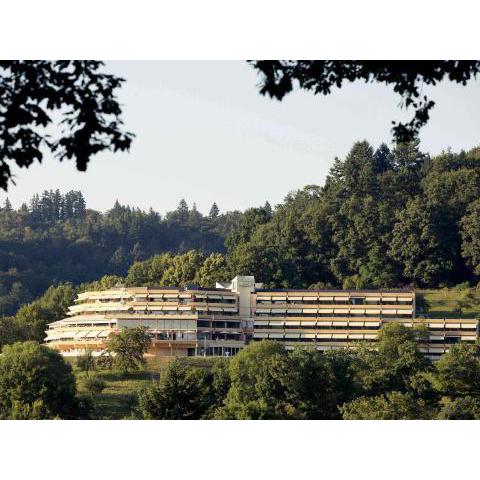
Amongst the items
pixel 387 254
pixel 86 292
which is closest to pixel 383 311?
pixel 387 254

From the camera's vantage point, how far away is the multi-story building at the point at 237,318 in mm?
85812

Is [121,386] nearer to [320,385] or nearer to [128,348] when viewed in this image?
[128,348]

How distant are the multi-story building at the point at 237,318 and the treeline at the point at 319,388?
14.0m

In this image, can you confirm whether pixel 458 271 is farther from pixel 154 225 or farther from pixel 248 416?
pixel 248 416

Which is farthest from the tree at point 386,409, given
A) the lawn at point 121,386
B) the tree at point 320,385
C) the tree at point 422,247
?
the tree at point 422,247

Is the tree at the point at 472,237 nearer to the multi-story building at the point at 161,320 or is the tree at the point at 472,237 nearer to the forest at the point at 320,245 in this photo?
the forest at the point at 320,245

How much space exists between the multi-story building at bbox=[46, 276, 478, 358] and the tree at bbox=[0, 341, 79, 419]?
19.1 m

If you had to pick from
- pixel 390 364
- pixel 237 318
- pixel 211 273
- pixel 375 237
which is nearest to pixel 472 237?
pixel 375 237

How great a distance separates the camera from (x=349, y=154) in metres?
111

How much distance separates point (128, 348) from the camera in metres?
78.2

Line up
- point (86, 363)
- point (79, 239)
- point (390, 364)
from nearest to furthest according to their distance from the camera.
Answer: point (390, 364) < point (86, 363) < point (79, 239)

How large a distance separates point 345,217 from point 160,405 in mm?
50208

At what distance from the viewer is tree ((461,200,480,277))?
3861 inches

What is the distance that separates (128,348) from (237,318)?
12.9m
